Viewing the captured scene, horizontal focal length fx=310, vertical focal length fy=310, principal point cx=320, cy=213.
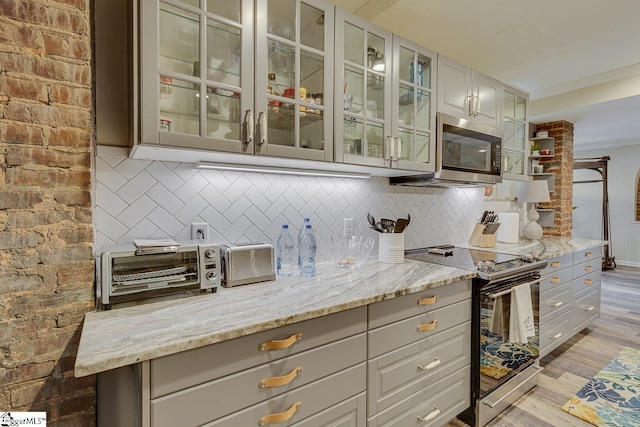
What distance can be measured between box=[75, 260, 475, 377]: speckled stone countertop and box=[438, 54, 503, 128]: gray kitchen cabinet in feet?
4.05

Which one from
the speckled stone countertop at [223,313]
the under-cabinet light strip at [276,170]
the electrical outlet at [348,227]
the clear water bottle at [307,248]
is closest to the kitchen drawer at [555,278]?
the speckled stone countertop at [223,313]

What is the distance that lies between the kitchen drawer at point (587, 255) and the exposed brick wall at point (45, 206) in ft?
11.9

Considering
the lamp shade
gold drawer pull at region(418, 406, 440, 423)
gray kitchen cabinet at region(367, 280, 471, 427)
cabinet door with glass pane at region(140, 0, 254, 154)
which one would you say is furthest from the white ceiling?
gold drawer pull at region(418, 406, 440, 423)

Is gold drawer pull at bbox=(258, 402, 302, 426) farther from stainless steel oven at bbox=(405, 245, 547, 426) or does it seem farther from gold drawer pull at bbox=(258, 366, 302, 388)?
stainless steel oven at bbox=(405, 245, 547, 426)

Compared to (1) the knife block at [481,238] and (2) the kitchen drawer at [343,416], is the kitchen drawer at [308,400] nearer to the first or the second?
(2) the kitchen drawer at [343,416]

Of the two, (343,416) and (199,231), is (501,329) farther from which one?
(199,231)

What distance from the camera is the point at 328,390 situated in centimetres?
124

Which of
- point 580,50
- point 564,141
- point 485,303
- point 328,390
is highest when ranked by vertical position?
point 580,50

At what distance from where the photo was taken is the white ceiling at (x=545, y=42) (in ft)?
6.92

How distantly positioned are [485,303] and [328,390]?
1121 mm

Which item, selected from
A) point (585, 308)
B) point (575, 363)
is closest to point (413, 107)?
point (575, 363)

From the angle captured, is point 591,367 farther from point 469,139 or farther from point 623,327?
point 469,139

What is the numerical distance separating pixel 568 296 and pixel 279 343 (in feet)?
9.56

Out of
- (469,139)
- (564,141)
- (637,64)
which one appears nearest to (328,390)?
(469,139)
